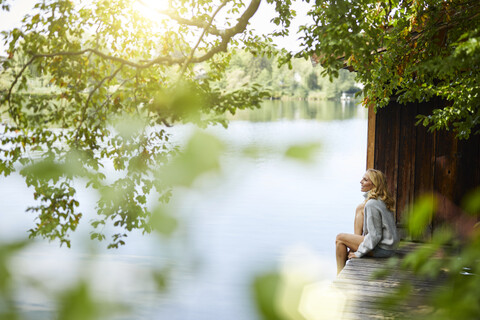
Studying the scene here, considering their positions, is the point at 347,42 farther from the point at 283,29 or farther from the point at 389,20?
the point at 283,29

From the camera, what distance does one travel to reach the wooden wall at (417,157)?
29.8 feet

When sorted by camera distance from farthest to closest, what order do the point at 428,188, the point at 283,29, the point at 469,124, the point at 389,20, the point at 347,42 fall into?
the point at 428,188
the point at 283,29
the point at 389,20
the point at 469,124
the point at 347,42

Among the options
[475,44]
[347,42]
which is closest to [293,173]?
[475,44]

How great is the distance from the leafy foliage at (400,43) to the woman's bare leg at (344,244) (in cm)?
171

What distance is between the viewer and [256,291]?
883 millimetres

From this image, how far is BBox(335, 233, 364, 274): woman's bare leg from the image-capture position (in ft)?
24.1

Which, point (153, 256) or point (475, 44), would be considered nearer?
point (153, 256)

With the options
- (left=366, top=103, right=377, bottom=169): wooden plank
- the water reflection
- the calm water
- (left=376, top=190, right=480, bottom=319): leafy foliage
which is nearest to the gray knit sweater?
(left=366, top=103, right=377, bottom=169): wooden plank

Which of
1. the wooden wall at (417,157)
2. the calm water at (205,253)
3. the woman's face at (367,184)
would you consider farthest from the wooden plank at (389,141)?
the calm water at (205,253)

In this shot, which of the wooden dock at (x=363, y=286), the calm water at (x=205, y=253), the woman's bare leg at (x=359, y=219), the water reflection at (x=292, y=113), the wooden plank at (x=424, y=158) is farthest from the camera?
the water reflection at (x=292, y=113)

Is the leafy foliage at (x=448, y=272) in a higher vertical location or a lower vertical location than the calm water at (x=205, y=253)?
lower

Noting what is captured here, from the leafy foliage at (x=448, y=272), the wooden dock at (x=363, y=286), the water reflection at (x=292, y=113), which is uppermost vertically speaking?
the leafy foliage at (x=448, y=272)

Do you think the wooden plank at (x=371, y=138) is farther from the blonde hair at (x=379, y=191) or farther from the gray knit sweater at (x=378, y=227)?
the gray knit sweater at (x=378, y=227)

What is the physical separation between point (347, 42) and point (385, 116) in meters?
4.04
